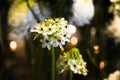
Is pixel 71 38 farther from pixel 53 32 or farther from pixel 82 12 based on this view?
pixel 53 32

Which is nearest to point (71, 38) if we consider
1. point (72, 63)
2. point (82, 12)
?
point (82, 12)

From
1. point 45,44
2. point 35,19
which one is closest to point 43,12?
point 35,19

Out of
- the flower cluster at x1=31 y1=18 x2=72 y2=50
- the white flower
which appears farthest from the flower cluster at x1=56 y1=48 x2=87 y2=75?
the white flower

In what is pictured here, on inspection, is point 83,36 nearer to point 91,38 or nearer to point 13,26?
point 91,38

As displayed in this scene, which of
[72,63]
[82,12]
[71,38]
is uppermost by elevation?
[82,12]

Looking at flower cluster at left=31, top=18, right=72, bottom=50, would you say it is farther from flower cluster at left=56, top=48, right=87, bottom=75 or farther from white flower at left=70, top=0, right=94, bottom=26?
white flower at left=70, top=0, right=94, bottom=26

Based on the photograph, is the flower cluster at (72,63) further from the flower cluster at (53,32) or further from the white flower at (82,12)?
→ the white flower at (82,12)

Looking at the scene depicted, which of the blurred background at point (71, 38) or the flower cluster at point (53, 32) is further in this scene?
the blurred background at point (71, 38)

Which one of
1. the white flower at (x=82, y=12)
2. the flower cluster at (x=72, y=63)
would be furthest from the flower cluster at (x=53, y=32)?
the white flower at (x=82, y=12)
